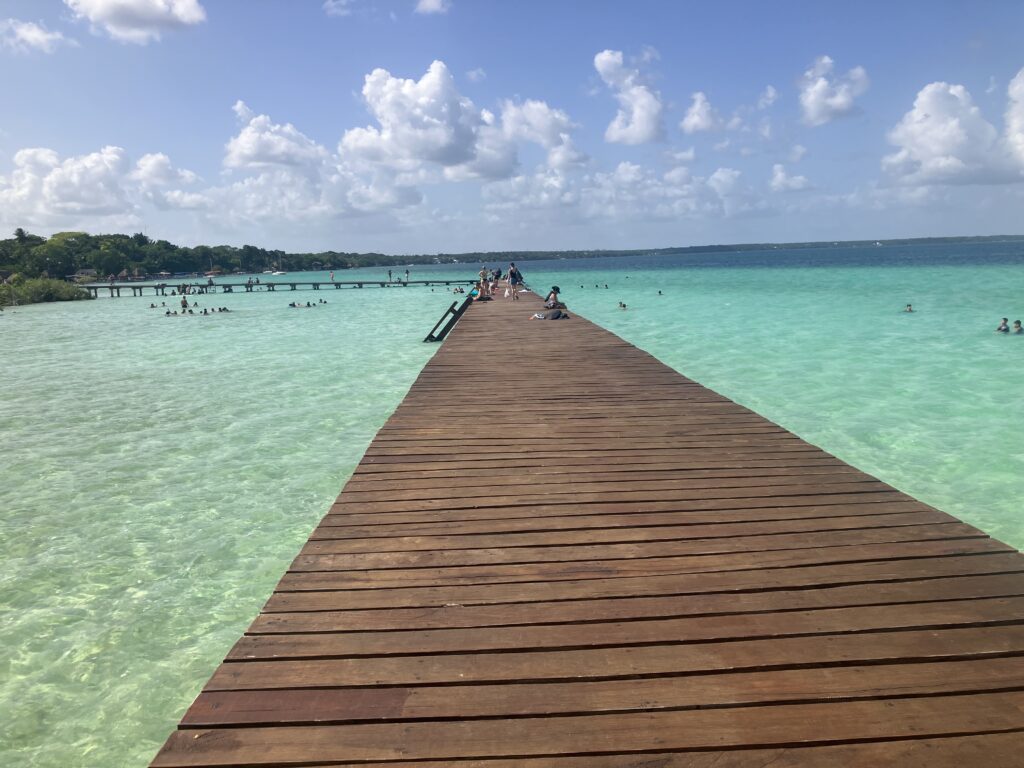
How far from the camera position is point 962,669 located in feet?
7.54

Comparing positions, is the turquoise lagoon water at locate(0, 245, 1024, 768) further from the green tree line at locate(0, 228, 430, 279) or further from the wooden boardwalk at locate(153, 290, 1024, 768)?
the green tree line at locate(0, 228, 430, 279)

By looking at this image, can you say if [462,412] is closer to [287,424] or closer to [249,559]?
[249,559]

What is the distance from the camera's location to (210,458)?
28.7 feet

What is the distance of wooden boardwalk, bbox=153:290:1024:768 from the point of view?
6.58ft

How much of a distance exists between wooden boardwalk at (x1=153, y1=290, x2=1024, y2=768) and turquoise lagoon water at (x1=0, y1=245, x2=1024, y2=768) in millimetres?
1843

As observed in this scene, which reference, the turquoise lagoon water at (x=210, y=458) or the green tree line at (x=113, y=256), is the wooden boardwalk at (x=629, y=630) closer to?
the turquoise lagoon water at (x=210, y=458)

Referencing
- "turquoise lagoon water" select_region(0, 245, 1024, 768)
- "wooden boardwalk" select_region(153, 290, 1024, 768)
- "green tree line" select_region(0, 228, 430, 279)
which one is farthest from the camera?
"green tree line" select_region(0, 228, 430, 279)

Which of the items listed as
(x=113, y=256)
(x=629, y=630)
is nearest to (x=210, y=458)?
(x=629, y=630)

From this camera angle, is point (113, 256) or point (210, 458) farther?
point (113, 256)

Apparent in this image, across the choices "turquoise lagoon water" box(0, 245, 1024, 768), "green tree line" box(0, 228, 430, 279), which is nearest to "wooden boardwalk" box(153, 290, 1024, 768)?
"turquoise lagoon water" box(0, 245, 1024, 768)

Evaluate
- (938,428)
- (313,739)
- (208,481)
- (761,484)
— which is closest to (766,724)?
(313,739)

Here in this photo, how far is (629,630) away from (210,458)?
7765mm

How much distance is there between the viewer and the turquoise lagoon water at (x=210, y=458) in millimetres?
4188

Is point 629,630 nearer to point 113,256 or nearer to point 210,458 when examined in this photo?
point 210,458
